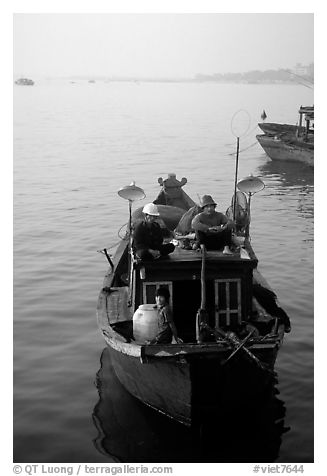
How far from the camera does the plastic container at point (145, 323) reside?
1102 cm

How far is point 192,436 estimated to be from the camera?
10.8 meters

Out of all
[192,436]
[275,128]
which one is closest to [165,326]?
[192,436]

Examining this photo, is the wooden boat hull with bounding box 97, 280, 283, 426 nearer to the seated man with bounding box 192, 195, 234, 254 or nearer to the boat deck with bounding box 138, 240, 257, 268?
the boat deck with bounding box 138, 240, 257, 268

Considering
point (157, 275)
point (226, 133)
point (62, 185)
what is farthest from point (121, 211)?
point (226, 133)

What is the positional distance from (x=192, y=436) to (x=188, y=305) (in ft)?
7.65

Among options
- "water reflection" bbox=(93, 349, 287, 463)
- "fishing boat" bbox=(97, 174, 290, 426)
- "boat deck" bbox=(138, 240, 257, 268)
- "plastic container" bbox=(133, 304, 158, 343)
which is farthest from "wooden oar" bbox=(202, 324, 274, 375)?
"boat deck" bbox=(138, 240, 257, 268)

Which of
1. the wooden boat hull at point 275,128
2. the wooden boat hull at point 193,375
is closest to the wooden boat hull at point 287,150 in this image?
the wooden boat hull at point 275,128

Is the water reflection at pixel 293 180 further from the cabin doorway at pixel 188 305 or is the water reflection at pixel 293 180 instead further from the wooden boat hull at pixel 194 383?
the wooden boat hull at pixel 194 383

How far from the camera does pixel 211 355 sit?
10.2 m

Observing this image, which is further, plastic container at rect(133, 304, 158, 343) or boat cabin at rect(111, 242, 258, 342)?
boat cabin at rect(111, 242, 258, 342)

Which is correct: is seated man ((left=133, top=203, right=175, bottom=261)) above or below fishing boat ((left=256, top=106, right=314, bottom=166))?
below

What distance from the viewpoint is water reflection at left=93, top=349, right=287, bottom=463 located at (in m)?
10.5

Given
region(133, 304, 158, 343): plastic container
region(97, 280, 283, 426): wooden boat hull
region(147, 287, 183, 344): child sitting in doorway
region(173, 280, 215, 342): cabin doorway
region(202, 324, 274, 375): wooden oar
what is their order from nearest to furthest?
1. region(202, 324, 274, 375): wooden oar
2. region(97, 280, 283, 426): wooden boat hull
3. region(147, 287, 183, 344): child sitting in doorway
4. region(133, 304, 158, 343): plastic container
5. region(173, 280, 215, 342): cabin doorway

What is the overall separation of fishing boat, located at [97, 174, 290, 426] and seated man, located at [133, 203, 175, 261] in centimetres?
14
